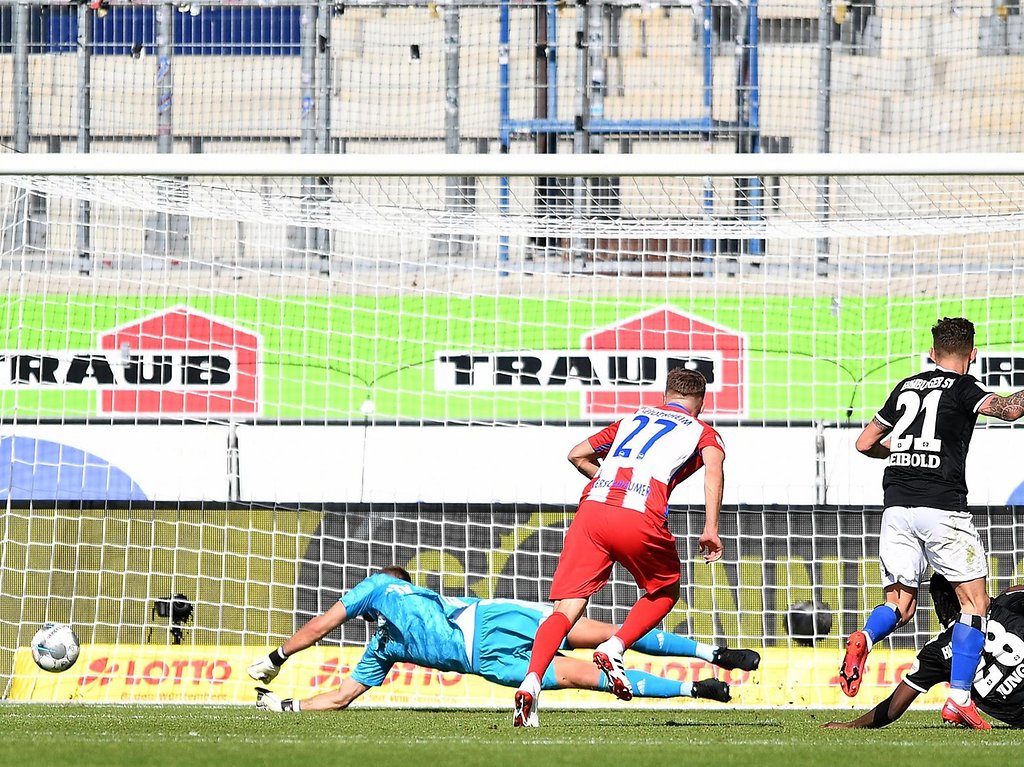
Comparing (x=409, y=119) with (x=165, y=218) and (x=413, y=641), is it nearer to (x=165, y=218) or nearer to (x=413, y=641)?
(x=165, y=218)

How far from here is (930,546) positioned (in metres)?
5.36

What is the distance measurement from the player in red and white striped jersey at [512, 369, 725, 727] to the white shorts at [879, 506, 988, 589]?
633mm

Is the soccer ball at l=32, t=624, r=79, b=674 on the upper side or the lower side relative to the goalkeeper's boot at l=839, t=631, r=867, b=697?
lower

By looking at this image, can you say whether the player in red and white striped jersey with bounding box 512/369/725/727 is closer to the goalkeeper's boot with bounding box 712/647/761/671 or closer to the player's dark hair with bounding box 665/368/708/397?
the player's dark hair with bounding box 665/368/708/397

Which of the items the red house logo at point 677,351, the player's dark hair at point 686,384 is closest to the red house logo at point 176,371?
the red house logo at point 677,351

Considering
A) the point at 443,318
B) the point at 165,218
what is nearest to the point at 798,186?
the point at 443,318

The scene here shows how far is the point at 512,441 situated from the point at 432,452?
20.1 inches

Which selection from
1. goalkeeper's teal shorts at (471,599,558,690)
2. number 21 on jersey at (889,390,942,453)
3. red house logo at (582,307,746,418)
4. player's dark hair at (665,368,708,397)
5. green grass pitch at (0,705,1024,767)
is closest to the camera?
green grass pitch at (0,705,1024,767)

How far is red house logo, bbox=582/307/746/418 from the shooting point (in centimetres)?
980

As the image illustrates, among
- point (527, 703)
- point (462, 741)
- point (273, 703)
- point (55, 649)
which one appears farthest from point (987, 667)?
point (55, 649)

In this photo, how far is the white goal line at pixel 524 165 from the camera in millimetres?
6203

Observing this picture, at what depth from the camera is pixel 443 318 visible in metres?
10.4

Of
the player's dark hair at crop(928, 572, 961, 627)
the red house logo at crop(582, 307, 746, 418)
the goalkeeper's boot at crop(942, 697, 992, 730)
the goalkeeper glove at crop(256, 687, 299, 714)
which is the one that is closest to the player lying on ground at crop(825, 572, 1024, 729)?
the player's dark hair at crop(928, 572, 961, 627)

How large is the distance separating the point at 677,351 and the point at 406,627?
386cm
